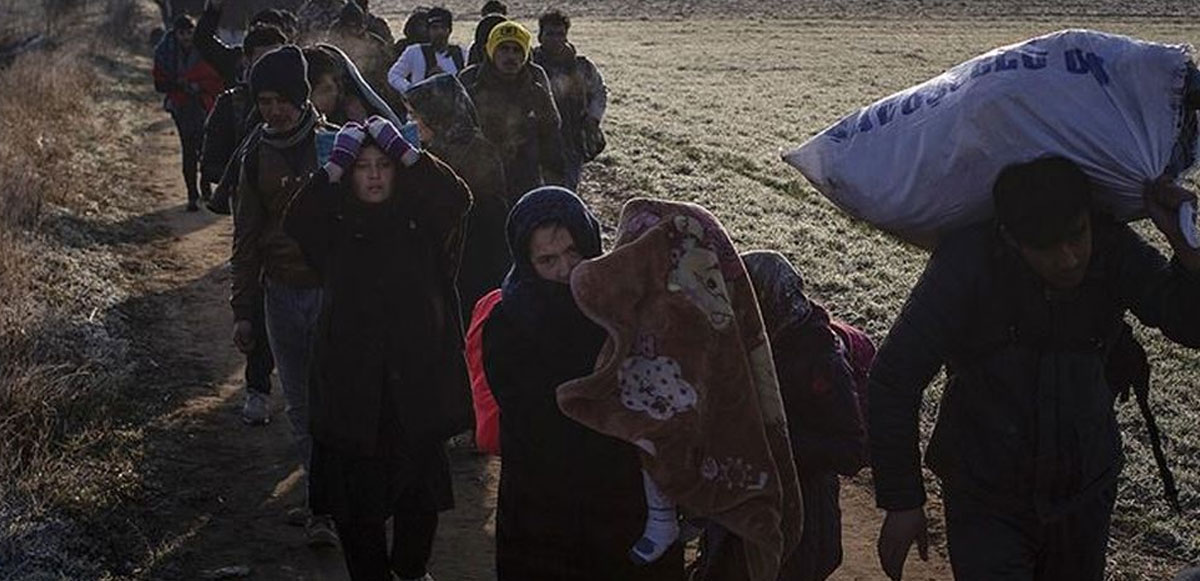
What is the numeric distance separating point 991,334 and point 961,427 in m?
0.28

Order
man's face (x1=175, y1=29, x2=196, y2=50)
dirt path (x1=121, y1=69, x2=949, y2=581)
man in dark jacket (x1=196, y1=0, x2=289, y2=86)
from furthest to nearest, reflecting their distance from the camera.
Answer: man's face (x1=175, y1=29, x2=196, y2=50) < man in dark jacket (x1=196, y1=0, x2=289, y2=86) < dirt path (x1=121, y1=69, x2=949, y2=581)

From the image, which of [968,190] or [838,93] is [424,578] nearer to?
[968,190]

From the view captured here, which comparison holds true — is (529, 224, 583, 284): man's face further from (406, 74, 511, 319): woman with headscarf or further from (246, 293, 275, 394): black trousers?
(246, 293, 275, 394): black trousers

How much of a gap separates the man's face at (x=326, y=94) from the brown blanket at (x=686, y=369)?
9.75ft

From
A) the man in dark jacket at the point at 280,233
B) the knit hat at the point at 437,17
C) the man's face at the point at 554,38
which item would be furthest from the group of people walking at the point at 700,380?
the knit hat at the point at 437,17

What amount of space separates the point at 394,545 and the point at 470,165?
91.0 inches

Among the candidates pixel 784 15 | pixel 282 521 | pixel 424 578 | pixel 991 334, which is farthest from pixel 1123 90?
pixel 784 15

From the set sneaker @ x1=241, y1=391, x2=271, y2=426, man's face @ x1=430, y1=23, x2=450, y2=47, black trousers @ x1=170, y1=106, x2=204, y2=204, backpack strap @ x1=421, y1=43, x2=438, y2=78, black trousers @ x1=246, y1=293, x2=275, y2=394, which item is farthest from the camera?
black trousers @ x1=170, y1=106, x2=204, y2=204

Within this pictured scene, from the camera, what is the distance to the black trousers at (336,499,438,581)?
4906 mm

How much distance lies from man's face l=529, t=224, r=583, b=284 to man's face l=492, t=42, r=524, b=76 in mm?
3909

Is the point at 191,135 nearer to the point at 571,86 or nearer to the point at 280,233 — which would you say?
the point at 571,86

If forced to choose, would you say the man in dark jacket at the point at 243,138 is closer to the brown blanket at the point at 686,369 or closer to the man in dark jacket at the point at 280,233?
the man in dark jacket at the point at 280,233

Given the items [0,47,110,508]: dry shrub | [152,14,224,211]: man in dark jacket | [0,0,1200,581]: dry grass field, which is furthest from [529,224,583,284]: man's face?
[152,14,224,211]: man in dark jacket

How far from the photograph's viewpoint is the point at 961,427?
371cm
